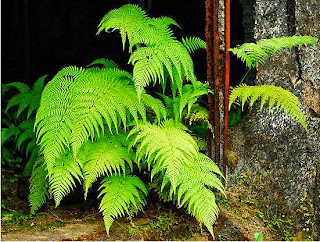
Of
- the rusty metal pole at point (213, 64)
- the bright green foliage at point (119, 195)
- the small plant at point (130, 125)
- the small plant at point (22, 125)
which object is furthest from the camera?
the small plant at point (22, 125)

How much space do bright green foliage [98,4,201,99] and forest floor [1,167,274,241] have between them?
1.08 meters

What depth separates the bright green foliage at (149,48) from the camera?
3.58 metres

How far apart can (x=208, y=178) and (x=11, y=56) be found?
3.84m

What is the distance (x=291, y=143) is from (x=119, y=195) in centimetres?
156

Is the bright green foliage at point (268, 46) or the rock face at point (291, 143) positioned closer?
the bright green foliage at point (268, 46)

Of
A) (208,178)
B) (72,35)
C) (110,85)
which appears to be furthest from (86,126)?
(72,35)

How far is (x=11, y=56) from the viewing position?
6398mm

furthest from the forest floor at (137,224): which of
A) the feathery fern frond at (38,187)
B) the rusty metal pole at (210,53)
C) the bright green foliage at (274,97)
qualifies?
the bright green foliage at (274,97)

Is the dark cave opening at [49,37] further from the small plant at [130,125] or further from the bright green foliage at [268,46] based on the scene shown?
the bright green foliage at [268,46]

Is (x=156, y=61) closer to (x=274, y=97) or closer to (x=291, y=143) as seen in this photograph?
(x=274, y=97)

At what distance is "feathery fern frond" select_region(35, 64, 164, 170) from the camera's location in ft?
11.8

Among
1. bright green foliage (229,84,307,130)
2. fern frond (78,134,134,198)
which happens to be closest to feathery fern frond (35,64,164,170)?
fern frond (78,134,134,198)

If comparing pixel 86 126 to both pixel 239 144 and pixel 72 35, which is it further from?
pixel 72 35

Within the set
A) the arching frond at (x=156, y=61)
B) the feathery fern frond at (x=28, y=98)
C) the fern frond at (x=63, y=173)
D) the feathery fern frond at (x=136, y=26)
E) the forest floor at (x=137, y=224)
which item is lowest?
the forest floor at (x=137, y=224)
